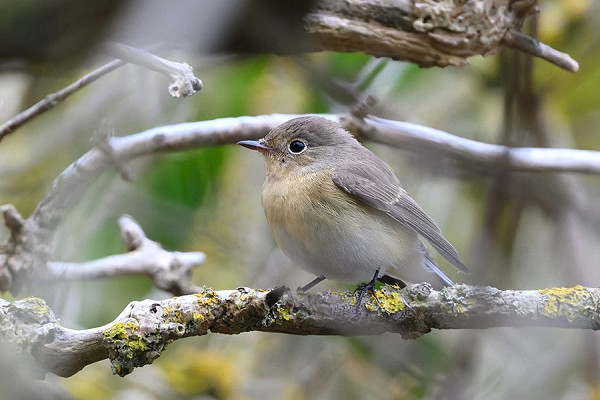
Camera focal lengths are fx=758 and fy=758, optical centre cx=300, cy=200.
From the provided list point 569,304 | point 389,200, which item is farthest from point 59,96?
point 569,304

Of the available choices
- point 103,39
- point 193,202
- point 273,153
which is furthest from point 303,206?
point 103,39

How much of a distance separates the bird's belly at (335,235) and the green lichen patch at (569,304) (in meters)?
0.95

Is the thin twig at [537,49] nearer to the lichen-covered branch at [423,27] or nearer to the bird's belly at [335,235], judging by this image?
the lichen-covered branch at [423,27]

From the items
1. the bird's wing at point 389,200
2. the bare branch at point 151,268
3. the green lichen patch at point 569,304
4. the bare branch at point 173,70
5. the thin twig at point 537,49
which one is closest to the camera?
the bare branch at point 173,70

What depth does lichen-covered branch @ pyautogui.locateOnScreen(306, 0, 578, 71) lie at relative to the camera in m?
3.48

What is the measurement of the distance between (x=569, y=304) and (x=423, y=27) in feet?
5.04

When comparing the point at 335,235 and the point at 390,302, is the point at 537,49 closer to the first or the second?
the point at 335,235

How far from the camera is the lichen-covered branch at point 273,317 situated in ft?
7.93

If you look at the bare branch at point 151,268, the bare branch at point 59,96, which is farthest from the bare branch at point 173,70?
the bare branch at point 151,268

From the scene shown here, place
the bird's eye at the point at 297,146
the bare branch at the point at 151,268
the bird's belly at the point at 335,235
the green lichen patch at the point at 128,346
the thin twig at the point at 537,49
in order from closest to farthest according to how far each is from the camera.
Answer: the green lichen patch at the point at 128,346 → the bird's belly at the point at 335,235 → the thin twig at the point at 537,49 → the bird's eye at the point at 297,146 → the bare branch at the point at 151,268

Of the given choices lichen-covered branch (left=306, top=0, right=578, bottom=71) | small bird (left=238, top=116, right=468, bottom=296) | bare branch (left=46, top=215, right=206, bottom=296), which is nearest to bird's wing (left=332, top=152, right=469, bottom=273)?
small bird (left=238, top=116, right=468, bottom=296)

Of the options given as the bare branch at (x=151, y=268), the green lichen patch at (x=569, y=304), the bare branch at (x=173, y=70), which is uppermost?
the bare branch at (x=173, y=70)

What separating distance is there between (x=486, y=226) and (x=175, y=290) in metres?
1.79

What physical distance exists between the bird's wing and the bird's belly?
0.06m
